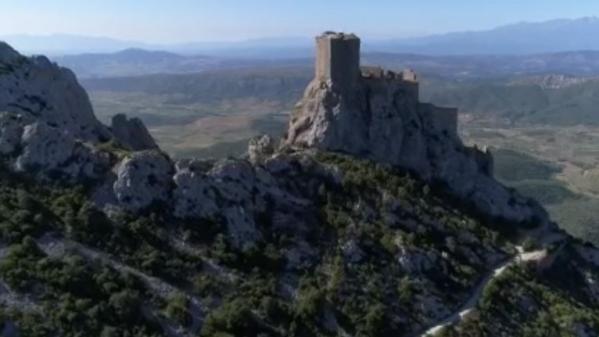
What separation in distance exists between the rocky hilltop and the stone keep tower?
0.12 m

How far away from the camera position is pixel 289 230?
4575cm

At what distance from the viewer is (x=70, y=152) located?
148 ft

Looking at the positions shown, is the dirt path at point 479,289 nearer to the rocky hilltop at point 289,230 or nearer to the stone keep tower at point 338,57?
the rocky hilltop at point 289,230

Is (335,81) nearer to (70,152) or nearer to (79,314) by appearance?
(70,152)

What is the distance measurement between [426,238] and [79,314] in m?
22.1

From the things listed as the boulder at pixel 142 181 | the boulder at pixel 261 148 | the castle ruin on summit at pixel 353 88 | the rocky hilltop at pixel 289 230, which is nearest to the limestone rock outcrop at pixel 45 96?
the rocky hilltop at pixel 289 230

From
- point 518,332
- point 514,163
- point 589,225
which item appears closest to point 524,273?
point 518,332

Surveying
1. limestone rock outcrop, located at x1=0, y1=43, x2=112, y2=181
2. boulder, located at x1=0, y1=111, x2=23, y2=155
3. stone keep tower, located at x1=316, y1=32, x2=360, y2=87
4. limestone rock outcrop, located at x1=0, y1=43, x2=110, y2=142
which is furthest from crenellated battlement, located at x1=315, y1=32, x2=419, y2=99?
boulder, located at x1=0, y1=111, x2=23, y2=155

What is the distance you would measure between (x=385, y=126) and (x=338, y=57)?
5.80 m

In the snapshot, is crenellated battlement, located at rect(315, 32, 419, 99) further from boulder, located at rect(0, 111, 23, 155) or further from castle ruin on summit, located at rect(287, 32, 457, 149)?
boulder, located at rect(0, 111, 23, 155)

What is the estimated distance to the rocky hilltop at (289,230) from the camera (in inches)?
1490

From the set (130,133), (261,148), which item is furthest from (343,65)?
(130,133)

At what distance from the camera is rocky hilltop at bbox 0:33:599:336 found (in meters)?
37.8

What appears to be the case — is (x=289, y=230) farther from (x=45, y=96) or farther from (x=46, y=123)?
(x=45, y=96)
